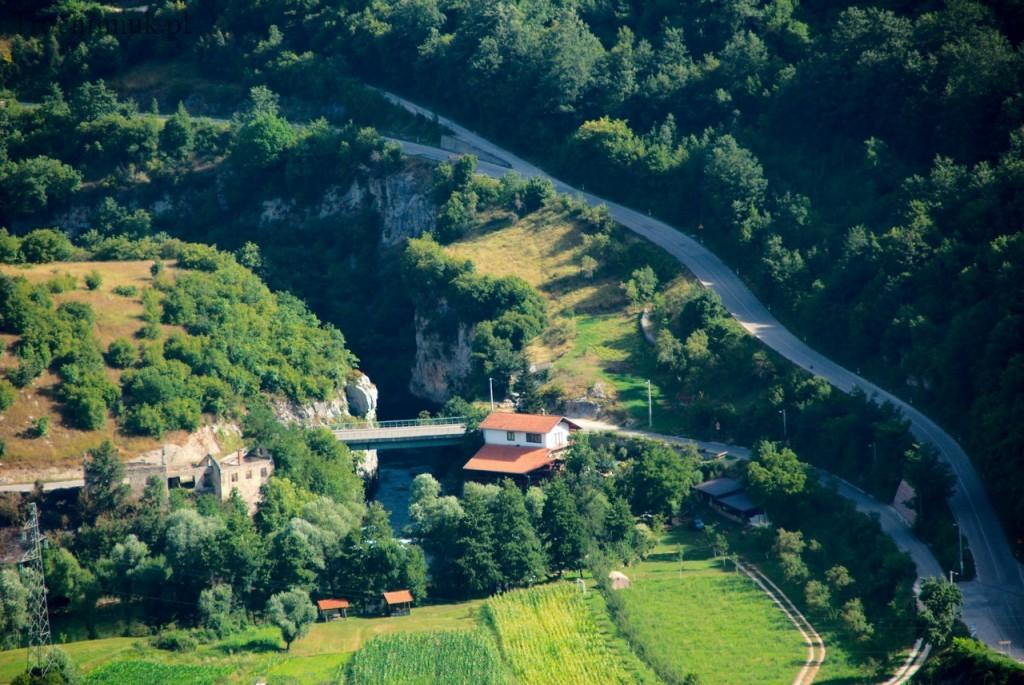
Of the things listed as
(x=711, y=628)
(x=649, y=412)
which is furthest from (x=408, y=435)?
(x=711, y=628)

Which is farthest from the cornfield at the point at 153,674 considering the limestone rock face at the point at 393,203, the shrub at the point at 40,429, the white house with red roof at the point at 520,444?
the limestone rock face at the point at 393,203

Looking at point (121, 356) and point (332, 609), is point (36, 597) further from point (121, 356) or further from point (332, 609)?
point (121, 356)

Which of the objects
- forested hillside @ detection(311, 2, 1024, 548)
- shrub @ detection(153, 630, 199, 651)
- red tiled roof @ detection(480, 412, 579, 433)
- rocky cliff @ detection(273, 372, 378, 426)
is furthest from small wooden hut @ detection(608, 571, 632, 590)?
rocky cliff @ detection(273, 372, 378, 426)

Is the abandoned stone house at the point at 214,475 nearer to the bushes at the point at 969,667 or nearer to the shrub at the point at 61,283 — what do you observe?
the shrub at the point at 61,283

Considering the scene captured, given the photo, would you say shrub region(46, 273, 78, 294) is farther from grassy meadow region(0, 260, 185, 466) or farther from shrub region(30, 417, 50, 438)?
shrub region(30, 417, 50, 438)

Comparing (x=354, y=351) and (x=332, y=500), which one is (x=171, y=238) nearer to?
(x=354, y=351)

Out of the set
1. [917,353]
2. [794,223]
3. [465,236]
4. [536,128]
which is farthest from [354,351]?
[917,353]
